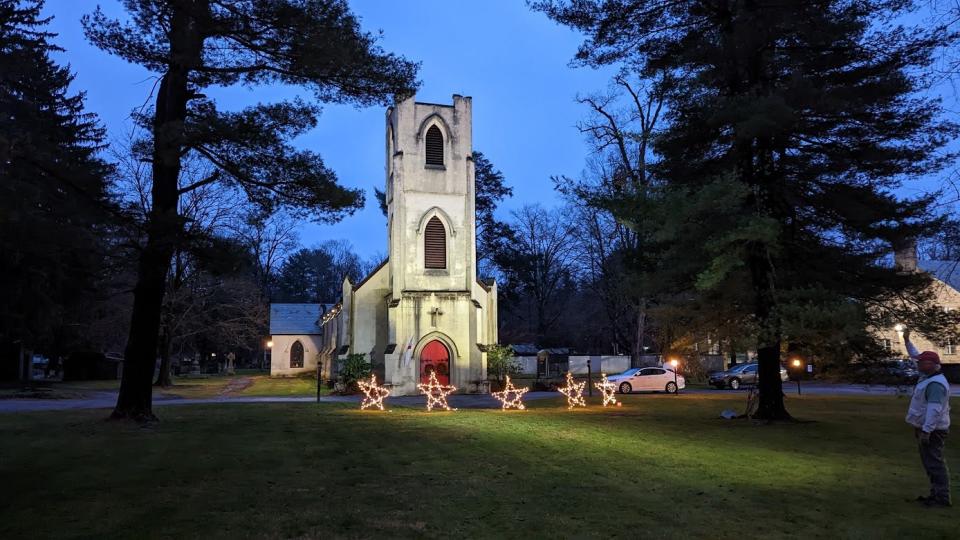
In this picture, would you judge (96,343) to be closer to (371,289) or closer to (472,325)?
(371,289)

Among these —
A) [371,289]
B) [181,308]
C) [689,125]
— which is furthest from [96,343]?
[689,125]

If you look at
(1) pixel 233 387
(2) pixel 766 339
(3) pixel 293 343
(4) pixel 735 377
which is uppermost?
(3) pixel 293 343

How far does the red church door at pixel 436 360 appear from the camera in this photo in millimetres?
30891

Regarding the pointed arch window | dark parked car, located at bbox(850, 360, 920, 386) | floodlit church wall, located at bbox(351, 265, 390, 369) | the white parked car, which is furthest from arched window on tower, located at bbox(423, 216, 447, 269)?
the pointed arch window

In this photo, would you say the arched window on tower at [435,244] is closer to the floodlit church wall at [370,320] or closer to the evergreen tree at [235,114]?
the floodlit church wall at [370,320]

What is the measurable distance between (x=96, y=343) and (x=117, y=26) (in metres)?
33.0

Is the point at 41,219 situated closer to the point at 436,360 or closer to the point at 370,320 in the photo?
the point at 436,360

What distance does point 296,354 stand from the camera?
5303 centimetres

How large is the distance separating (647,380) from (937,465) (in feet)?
85.3

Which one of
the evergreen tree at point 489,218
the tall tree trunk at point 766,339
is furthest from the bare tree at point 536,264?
the tall tree trunk at point 766,339

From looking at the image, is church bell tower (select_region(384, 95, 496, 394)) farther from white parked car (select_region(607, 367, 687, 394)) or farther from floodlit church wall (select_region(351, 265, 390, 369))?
white parked car (select_region(607, 367, 687, 394))

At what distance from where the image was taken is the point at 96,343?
3978 cm

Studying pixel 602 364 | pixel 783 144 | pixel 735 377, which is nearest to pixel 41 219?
pixel 783 144

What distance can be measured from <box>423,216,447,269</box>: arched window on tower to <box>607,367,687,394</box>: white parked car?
413 inches
